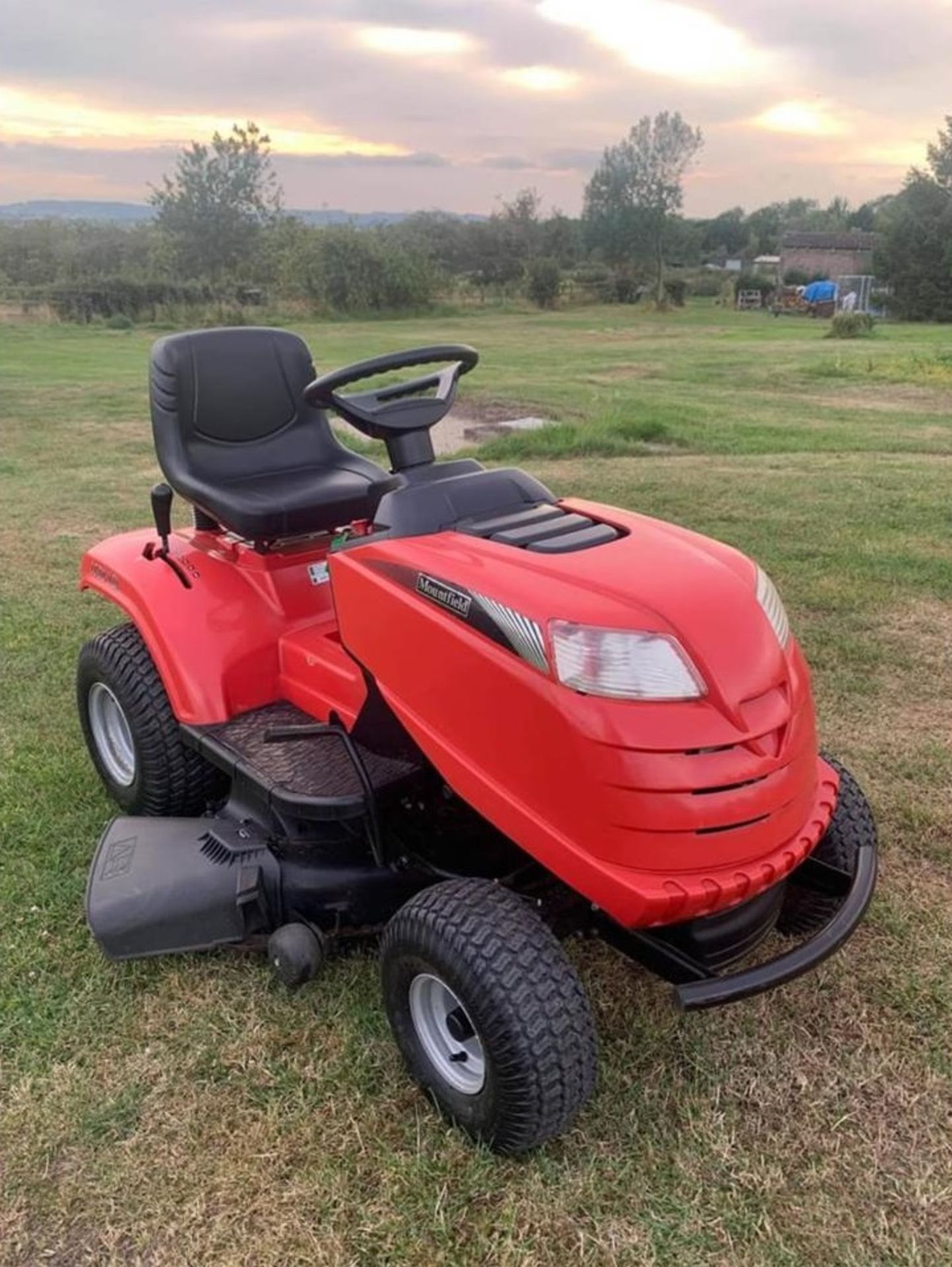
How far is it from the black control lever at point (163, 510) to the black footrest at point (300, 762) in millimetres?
602

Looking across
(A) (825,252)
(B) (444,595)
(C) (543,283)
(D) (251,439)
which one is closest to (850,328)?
(C) (543,283)

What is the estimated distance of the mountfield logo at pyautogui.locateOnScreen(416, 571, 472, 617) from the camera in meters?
1.89

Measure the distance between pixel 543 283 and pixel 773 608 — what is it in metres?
34.7

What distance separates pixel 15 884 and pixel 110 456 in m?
6.53

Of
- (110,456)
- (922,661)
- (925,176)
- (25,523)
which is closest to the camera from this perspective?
(922,661)

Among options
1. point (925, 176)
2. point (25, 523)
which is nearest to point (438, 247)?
point (925, 176)

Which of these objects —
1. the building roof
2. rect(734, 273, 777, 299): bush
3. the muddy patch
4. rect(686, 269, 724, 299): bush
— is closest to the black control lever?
the muddy patch

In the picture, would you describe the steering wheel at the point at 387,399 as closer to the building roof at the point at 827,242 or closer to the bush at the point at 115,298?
the bush at the point at 115,298

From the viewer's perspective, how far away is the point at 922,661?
13.6 feet

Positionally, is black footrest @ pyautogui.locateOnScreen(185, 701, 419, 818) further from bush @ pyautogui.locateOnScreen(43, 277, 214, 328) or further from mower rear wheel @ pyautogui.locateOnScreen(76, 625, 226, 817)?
bush @ pyautogui.locateOnScreen(43, 277, 214, 328)

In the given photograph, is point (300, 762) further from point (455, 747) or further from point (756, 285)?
point (756, 285)

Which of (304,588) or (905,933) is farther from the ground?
(304,588)

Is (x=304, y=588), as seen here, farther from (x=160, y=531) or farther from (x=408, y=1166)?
(x=408, y=1166)

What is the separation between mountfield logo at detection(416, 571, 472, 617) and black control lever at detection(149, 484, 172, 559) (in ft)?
3.88
